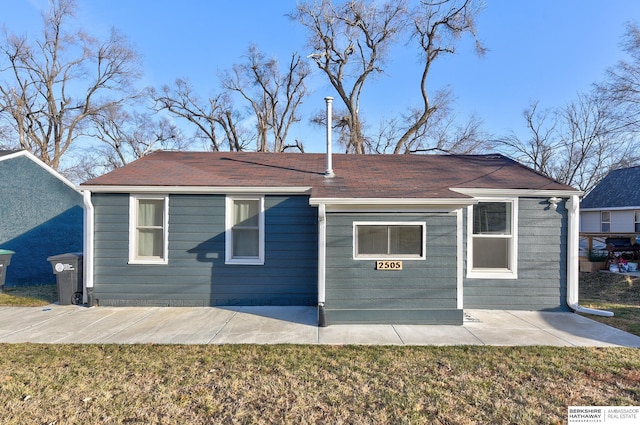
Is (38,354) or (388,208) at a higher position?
(388,208)

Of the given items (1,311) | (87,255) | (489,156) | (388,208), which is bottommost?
(1,311)

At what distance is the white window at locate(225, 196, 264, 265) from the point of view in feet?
21.5

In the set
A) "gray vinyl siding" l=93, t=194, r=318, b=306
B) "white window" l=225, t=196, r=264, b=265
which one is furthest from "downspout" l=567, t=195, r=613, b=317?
"white window" l=225, t=196, r=264, b=265

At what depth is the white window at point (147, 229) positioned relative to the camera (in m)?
6.57

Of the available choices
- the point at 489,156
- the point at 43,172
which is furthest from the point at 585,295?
the point at 43,172

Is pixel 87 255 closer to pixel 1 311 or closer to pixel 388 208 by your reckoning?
pixel 1 311

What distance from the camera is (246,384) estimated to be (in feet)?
11.3

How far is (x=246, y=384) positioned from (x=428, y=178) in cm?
549

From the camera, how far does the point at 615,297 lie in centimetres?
747

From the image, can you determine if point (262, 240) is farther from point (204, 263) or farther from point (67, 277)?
point (67, 277)

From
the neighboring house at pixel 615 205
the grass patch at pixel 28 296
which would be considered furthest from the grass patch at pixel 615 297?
the grass patch at pixel 28 296

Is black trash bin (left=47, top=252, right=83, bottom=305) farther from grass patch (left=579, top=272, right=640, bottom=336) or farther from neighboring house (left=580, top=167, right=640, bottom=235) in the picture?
neighboring house (left=580, top=167, right=640, bottom=235)

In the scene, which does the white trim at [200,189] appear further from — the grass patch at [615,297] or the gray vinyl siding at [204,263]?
the grass patch at [615,297]

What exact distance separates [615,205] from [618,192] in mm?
1072
